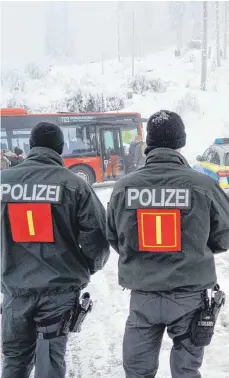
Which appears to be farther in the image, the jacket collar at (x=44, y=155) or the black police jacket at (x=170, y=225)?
the jacket collar at (x=44, y=155)

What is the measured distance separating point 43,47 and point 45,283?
8497 centimetres

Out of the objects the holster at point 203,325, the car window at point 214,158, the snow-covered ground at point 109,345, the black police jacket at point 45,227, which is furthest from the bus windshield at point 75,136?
the holster at point 203,325

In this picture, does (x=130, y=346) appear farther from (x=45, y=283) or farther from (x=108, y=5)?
(x=108, y=5)

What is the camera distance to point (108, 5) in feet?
253

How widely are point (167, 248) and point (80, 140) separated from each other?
34.4 ft

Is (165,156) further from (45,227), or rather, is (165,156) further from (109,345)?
(109,345)

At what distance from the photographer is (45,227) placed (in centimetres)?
255

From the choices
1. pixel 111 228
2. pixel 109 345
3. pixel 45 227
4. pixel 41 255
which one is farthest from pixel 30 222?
pixel 109 345

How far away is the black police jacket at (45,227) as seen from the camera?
8.36ft

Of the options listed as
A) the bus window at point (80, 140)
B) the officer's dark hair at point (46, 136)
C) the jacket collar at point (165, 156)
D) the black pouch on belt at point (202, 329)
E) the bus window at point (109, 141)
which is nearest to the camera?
the black pouch on belt at point (202, 329)

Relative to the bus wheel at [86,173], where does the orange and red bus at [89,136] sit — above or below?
above

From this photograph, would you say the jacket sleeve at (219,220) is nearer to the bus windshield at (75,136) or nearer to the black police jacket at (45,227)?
the black police jacket at (45,227)

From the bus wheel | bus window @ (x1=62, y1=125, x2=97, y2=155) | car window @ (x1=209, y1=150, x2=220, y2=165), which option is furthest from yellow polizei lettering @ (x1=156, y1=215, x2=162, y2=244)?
the bus wheel

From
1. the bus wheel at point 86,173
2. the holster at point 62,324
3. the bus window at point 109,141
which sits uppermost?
the holster at point 62,324
